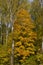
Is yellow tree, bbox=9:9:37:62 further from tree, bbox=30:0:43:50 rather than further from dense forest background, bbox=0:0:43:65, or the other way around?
tree, bbox=30:0:43:50

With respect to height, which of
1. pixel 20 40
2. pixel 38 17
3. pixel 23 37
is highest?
pixel 38 17

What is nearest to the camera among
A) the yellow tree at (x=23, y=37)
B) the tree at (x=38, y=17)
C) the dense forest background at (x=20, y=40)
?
the dense forest background at (x=20, y=40)

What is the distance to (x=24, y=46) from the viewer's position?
2469 centimetres

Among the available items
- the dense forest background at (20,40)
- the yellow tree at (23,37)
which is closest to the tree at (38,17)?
the dense forest background at (20,40)

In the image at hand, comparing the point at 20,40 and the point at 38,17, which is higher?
the point at 38,17

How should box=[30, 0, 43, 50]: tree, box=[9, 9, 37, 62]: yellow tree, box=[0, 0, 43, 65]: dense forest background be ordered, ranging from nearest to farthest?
box=[0, 0, 43, 65]: dense forest background < box=[9, 9, 37, 62]: yellow tree < box=[30, 0, 43, 50]: tree

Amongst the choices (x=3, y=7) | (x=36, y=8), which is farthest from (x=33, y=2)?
(x=3, y=7)

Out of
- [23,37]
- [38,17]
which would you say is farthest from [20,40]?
[38,17]

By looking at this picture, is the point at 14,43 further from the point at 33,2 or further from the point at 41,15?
Answer: the point at 33,2

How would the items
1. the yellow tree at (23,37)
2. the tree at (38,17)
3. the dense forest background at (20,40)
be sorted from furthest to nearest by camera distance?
1. the tree at (38,17)
2. the yellow tree at (23,37)
3. the dense forest background at (20,40)

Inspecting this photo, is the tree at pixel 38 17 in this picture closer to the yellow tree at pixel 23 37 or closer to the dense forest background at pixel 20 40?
the dense forest background at pixel 20 40

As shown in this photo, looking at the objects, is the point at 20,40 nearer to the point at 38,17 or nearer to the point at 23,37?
the point at 23,37

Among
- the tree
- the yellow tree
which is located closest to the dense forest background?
the yellow tree

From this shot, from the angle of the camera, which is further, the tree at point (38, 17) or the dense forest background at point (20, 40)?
the tree at point (38, 17)
